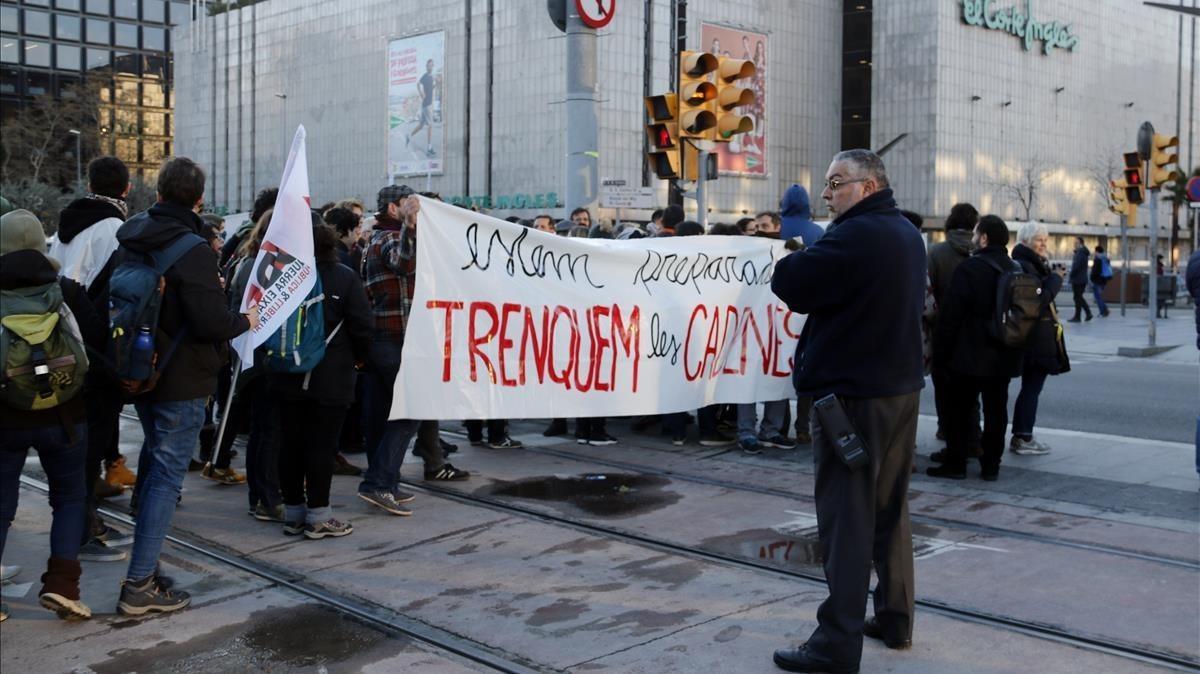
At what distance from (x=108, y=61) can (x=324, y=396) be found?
95099mm

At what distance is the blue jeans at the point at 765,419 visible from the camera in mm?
9445

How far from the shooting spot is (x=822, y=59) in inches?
2682

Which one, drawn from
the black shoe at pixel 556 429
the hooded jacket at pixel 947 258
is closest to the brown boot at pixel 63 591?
the black shoe at pixel 556 429

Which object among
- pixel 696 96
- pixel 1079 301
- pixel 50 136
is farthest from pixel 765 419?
pixel 50 136

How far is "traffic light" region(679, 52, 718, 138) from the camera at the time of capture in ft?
43.8

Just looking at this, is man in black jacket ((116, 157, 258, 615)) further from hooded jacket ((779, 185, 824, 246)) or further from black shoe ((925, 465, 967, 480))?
hooded jacket ((779, 185, 824, 246))

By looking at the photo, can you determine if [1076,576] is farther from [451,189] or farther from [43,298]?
[451,189]

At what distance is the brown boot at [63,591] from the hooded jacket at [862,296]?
330 centimetres

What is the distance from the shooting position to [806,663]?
4492 millimetres

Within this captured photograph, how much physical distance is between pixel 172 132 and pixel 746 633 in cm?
9731

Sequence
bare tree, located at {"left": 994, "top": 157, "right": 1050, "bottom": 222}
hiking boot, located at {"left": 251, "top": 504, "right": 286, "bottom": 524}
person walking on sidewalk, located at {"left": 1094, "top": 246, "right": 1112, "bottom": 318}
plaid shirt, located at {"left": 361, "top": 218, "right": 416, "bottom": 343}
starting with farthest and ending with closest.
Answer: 1. bare tree, located at {"left": 994, "top": 157, "right": 1050, "bottom": 222}
2. person walking on sidewalk, located at {"left": 1094, "top": 246, "right": 1112, "bottom": 318}
3. plaid shirt, located at {"left": 361, "top": 218, "right": 416, "bottom": 343}
4. hiking boot, located at {"left": 251, "top": 504, "right": 286, "bottom": 524}

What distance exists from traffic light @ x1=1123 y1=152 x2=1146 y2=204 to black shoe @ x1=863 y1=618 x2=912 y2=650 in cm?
1981

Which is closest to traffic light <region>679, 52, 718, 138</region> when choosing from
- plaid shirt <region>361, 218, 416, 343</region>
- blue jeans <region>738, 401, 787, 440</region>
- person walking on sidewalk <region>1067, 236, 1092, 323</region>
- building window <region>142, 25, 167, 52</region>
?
blue jeans <region>738, 401, 787, 440</region>

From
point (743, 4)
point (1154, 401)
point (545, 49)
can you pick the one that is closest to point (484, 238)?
point (1154, 401)
